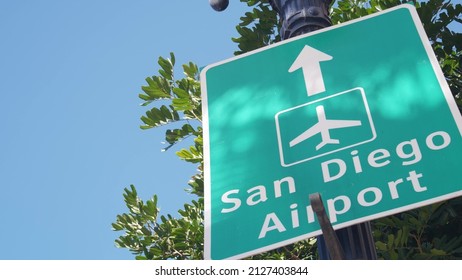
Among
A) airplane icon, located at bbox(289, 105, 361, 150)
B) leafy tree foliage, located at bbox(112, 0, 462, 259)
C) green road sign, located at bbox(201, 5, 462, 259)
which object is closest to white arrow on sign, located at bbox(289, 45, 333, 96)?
green road sign, located at bbox(201, 5, 462, 259)

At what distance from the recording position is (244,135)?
201 centimetres

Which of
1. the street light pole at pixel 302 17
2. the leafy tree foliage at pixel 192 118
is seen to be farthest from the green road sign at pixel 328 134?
the leafy tree foliage at pixel 192 118

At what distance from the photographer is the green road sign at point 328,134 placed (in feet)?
5.42

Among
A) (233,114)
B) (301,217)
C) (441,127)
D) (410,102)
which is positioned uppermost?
(233,114)

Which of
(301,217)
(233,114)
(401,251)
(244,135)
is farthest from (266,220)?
(401,251)

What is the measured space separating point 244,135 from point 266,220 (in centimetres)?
41

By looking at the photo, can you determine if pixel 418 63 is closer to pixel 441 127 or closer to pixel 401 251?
pixel 441 127

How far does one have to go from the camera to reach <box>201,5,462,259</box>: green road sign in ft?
5.42

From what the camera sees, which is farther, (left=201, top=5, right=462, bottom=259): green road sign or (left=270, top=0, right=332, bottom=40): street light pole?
(left=270, top=0, right=332, bottom=40): street light pole

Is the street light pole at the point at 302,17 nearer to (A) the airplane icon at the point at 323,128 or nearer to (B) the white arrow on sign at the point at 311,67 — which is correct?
(B) the white arrow on sign at the point at 311,67

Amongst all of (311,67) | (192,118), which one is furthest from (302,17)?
(192,118)

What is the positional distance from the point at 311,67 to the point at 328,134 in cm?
38

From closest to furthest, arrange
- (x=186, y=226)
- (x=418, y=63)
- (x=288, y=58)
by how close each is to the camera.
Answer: (x=418, y=63) < (x=288, y=58) < (x=186, y=226)

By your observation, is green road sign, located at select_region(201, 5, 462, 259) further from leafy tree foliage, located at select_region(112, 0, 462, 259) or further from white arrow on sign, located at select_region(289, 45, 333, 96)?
leafy tree foliage, located at select_region(112, 0, 462, 259)
